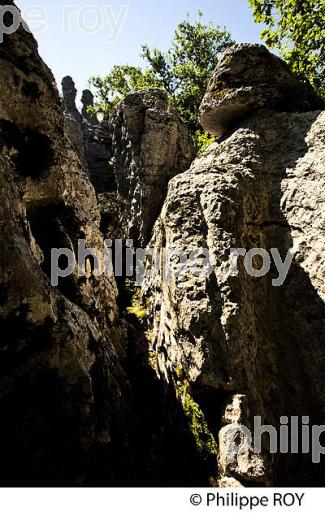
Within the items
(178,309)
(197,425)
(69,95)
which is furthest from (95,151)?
(69,95)

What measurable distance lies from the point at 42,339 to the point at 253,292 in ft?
9.95

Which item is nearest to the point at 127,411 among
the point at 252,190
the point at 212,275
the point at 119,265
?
the point at 212,275

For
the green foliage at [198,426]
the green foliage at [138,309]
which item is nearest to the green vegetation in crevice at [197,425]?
the green foliage at [198,426]

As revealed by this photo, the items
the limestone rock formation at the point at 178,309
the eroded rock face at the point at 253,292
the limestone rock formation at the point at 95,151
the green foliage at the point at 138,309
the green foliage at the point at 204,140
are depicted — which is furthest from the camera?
the limestone rock formation at the point at 95,151

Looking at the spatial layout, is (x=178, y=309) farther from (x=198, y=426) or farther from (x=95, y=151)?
(x=95, y=151)

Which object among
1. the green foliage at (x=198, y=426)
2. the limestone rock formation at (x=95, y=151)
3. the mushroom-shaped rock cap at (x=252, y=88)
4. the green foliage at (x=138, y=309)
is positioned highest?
the limestone rock formation at (x=95, y=151)

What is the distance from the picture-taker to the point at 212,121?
27.2 ft

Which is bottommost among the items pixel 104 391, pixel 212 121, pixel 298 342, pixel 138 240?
pixel 104 391

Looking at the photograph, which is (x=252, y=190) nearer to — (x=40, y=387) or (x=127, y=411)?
(x=127, y=411)

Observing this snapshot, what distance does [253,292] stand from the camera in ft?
18.1

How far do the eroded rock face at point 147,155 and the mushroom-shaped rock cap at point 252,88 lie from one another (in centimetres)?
454

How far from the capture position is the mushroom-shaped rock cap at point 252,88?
7785 millimetres

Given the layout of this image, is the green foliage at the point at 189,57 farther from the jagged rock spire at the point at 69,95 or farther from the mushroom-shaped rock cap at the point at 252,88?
the mushroom-shaped rock cap at the point at 252,88

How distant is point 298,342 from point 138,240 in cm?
743
